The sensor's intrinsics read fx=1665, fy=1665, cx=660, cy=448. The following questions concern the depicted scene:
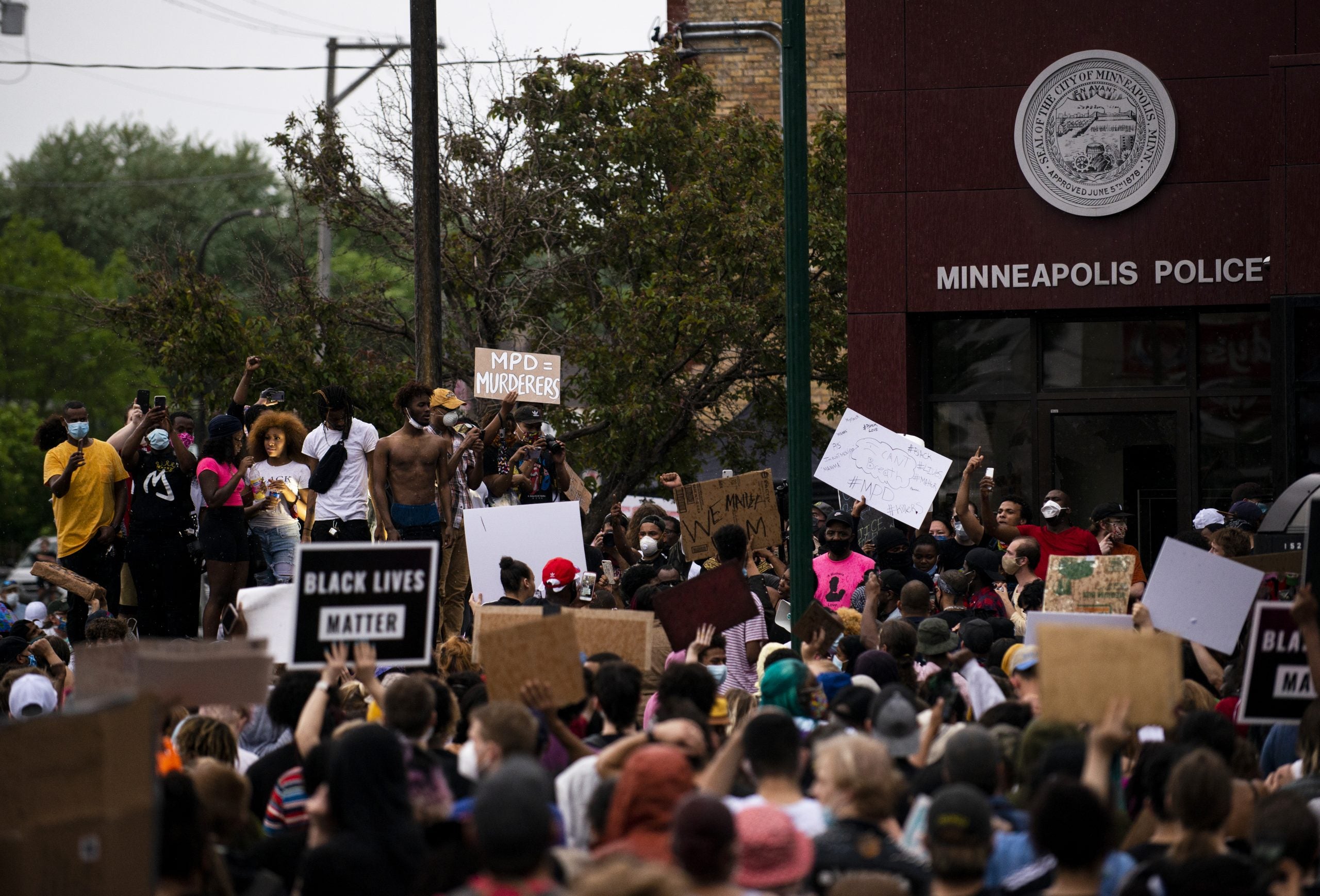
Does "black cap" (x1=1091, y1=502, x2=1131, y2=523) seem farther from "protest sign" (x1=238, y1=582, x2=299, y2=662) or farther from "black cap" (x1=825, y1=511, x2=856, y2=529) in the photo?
"protest sign" (x1=238, y1=582, x2=299, y2=662)

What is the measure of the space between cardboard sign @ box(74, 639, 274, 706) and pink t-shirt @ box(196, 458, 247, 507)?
6598 mm

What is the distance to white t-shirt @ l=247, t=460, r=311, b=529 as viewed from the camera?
41.5 ft

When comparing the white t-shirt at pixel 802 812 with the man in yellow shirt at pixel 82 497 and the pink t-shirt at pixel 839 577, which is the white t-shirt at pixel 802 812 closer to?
the pink t-shirt at pixel 839 577

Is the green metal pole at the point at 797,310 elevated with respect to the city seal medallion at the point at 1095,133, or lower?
lower

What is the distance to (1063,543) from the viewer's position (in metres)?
12.1

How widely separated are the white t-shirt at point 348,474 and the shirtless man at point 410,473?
0.69 ft

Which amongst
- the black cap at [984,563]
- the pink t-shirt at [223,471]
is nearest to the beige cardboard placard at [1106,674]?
the black cap at [984,563]

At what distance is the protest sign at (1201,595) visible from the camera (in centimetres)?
786

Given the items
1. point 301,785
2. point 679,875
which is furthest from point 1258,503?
point 679,875

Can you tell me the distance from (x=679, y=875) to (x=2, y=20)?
36207mm

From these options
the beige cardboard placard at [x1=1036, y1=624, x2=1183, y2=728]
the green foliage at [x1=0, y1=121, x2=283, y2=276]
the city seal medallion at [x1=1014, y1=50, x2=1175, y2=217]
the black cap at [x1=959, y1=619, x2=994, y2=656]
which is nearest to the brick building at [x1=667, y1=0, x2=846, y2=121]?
the city seal medallion at [x1=1014, y1=50, x2=1175, y2=217]

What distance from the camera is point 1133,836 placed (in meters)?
5.68

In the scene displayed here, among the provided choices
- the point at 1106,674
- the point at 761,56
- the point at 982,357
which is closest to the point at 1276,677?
the point at 1106,674

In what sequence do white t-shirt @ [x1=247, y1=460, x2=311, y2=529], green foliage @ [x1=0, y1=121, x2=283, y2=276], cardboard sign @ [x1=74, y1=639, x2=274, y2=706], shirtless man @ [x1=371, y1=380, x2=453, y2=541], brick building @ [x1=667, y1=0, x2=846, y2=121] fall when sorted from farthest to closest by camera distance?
green foliage @ [x1=0, y1=121, x2=283, y2=276] → brick building @ [x1=667, y1=0, x2=846, y2=121] → white t-shirt @ [x1=247, y1=460, x2=311, y2=529] → shirtless man @ [x1=371, y1=380, x2=453, y2=541] → cardboard sign @ [x1=74, y1=639, x2=274, y2=706]
